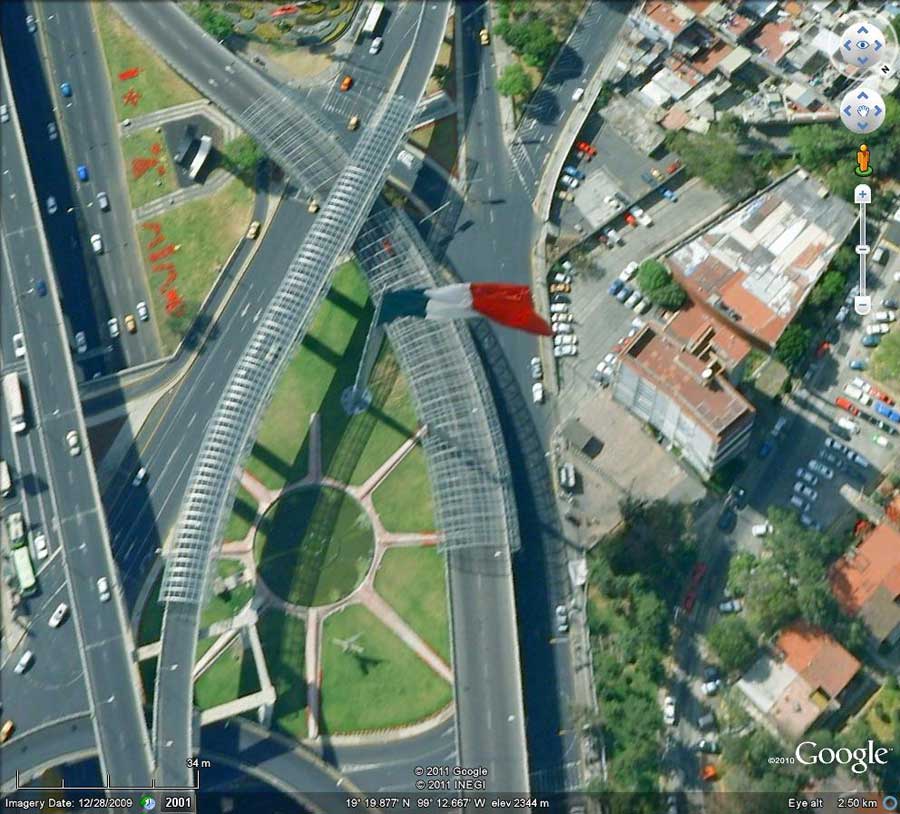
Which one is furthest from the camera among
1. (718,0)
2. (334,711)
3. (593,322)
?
(718,0)

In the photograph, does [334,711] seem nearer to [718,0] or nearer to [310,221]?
[310,221]

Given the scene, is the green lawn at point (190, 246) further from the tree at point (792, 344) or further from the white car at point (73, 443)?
the tree at point (792, 344)

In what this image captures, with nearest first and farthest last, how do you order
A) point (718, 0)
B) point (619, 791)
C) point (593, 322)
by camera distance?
point (619, 791) < point (593, 322) < point (718, 0)

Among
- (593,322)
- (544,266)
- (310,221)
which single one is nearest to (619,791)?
(593,322)

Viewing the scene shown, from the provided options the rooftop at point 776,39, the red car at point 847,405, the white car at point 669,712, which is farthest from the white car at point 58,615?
the rooftop at point 776,39

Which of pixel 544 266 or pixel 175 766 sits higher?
pixel 544 266
